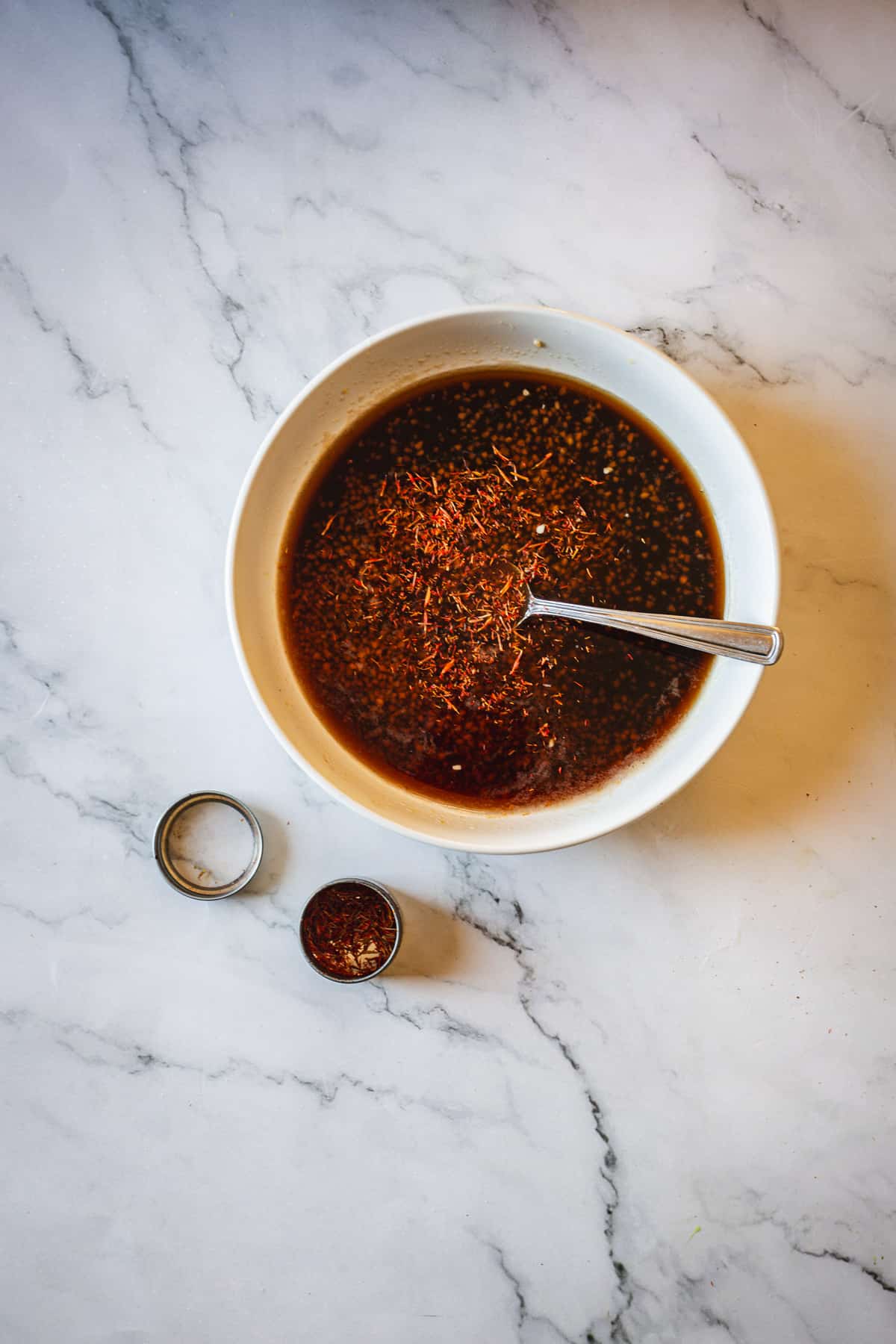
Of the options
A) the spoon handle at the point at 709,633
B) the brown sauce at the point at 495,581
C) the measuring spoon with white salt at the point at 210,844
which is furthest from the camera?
the measuring spoon with white salt at the point at 210,844

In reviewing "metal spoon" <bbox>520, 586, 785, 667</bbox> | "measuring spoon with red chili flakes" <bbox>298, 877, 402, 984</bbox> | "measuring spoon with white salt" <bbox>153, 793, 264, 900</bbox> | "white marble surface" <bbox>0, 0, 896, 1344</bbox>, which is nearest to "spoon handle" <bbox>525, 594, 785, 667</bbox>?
"metal spoon" <bbox>520, 586, 785, 667</bbox>

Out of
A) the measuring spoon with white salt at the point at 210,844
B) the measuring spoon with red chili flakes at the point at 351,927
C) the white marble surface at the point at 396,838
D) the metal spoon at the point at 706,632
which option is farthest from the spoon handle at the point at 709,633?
the measuring spoon with white salt at the point at 210,844

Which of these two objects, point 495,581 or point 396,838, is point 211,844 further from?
point 495,581

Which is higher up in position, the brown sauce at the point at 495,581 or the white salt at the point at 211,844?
the brown sauce at the point at 495,581

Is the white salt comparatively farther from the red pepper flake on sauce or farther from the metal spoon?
the metal spoon

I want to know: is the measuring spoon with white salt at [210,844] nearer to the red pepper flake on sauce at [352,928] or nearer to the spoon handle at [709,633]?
the red pepper flake on sauce at [352,928]

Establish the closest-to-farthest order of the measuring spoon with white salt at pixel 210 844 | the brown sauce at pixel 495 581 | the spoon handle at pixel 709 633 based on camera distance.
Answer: the spoon handle at pixel 709 633
the brown sauce at pixel 495 581
the measuring spoon with white salt at pixel 210 844

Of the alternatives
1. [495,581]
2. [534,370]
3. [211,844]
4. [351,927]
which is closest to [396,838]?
[351,927]
